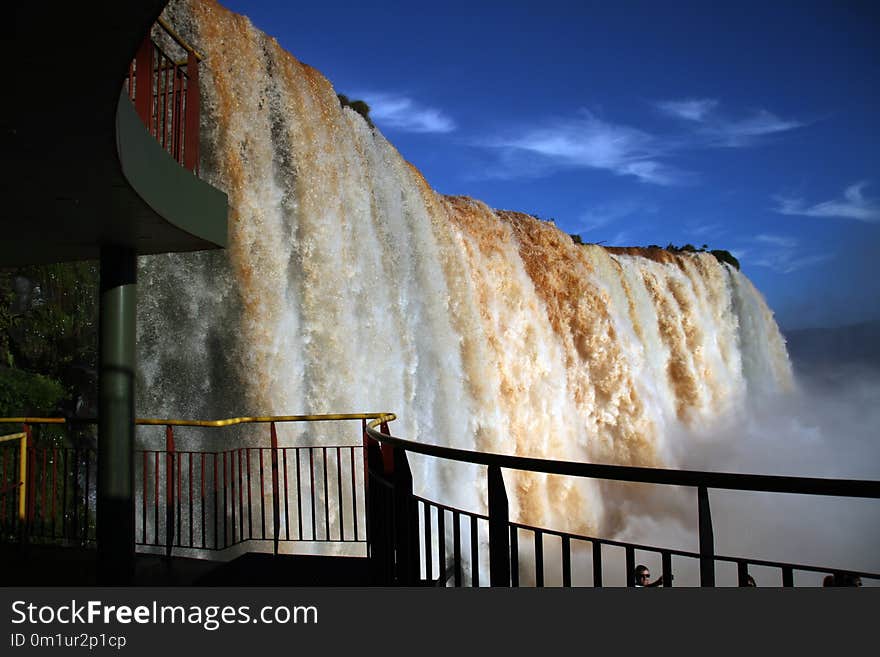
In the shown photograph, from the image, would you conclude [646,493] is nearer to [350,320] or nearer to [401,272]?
[401,272]

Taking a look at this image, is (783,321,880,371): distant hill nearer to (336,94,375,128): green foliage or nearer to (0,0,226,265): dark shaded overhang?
(336,94,375,128): green foliage

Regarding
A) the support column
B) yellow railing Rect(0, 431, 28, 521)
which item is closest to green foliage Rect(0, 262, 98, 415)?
yellow railing Rect(0, 431, 28, 521)

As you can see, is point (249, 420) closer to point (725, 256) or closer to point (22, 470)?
point (22, 470)

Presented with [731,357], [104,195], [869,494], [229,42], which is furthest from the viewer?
[731,357]

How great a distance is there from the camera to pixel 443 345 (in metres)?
14.3

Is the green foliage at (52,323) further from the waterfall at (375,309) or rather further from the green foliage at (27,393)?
the waterfall at (375,309)

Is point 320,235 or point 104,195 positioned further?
point 320,235

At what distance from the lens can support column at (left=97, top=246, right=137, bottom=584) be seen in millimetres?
5418

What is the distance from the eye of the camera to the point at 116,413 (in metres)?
5.49

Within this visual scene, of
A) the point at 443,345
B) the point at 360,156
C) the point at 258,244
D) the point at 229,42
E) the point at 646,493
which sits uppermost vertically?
the point at 229,42

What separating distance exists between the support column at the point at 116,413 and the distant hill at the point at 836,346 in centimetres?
7813

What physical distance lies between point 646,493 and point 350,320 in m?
14.2

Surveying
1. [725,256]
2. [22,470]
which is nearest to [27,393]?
[22,470]
